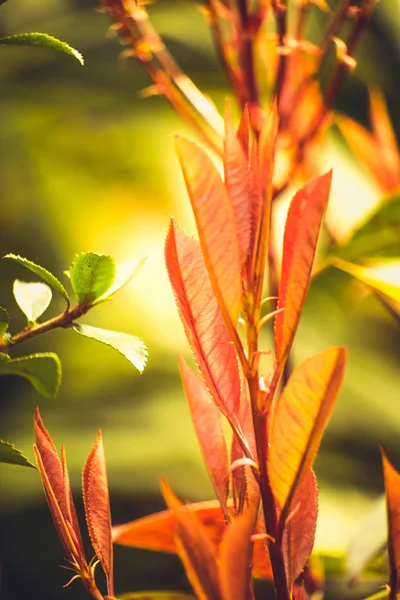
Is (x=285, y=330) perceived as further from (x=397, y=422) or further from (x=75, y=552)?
(x=397, y=422)

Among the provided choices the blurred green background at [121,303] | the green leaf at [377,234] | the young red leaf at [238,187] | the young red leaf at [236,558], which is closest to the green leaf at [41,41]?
the young red leaf at [238,187]

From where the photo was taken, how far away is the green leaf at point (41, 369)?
0.26 m

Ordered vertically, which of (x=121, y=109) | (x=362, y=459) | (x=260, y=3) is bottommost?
(x=362, y=459)

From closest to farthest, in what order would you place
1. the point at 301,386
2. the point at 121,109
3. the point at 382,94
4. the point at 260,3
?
1. the point at 301,386
2. the point at 260,3
3. the point at 121,109
4. the point at 382,94

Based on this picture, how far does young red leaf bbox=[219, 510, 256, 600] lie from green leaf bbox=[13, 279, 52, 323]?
0.43 feet

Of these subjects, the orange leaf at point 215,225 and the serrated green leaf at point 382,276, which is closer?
the orange leaf at point 215,225

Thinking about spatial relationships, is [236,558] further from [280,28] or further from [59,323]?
[280,28]

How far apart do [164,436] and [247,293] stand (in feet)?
2.04

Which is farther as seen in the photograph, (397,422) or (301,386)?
(397,422)

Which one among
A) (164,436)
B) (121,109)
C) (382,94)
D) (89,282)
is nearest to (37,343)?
(164,436)

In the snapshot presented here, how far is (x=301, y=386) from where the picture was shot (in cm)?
21

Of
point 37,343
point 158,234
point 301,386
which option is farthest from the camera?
point 158,234

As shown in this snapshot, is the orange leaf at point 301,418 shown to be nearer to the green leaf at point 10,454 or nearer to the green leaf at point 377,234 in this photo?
the green leaf at point 10,454

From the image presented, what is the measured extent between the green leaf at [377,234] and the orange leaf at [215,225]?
0.30 meters
